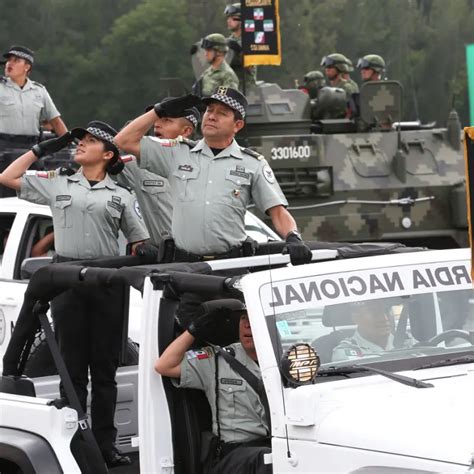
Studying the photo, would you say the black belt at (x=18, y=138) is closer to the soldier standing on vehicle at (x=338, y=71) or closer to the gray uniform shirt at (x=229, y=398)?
the gray uniform shirt at (x=229, y=398)

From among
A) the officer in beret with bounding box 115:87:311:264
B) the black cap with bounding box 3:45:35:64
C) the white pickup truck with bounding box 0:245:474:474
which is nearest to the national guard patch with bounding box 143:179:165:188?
the officer in beret with bounding box 115:87:311:264

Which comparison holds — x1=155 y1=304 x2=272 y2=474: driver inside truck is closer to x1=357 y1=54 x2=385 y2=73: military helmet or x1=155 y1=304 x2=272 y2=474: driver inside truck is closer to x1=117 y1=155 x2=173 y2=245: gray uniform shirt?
x1=117 y1=155 x2=173 y2=245: gray uniform shirt

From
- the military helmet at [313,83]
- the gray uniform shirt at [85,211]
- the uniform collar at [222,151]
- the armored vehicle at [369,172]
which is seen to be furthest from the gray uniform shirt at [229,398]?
the military helmet at [313,83]

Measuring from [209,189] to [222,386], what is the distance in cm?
162

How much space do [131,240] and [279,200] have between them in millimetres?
1088

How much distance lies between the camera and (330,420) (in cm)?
500

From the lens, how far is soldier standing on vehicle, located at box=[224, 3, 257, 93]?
17.4 metres

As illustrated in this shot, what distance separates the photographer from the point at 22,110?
41.4ft

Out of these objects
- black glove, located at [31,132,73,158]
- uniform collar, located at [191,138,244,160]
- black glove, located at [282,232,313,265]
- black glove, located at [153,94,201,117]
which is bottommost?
black glove, located at [282,232,313,265]

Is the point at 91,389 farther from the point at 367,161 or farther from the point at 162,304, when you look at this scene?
the point at 367,161

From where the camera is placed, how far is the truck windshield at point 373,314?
5.38 m

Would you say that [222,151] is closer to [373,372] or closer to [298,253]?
[298,253]

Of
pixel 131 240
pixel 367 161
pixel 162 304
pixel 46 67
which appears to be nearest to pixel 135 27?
pixel 46 67

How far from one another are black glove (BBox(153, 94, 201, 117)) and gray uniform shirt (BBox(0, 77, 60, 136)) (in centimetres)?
543
